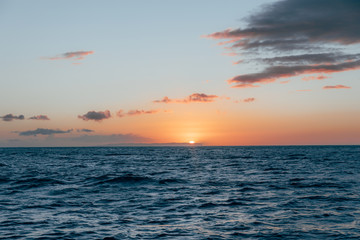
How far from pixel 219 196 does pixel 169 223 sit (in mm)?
9067

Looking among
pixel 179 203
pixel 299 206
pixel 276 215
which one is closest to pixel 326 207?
pixel 299 206

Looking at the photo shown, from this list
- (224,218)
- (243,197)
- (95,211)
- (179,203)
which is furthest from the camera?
(243,197)

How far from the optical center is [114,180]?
36.3 meters

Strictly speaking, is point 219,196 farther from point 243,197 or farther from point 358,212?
point 358,212

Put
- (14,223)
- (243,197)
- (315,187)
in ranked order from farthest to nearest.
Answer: (315,187) → (243,197) → (14,223)

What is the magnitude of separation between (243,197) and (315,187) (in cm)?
871

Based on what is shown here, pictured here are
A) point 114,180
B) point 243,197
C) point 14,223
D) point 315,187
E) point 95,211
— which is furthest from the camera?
point 114,180

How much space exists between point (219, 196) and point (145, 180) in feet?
43.1

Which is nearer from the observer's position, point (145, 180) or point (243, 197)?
point (243, 197)

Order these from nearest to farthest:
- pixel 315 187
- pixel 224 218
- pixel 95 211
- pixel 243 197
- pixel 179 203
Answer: pixel 224 218 < pixel 95 211 < pixel 179 203 < pixel 243 197 < pixel 315 187

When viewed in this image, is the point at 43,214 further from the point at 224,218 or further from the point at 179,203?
the point at 224,218

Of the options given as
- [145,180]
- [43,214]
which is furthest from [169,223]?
[145,180]

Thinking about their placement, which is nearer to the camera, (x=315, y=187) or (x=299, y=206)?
(x=299, y=206)

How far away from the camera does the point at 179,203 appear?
22734mm
